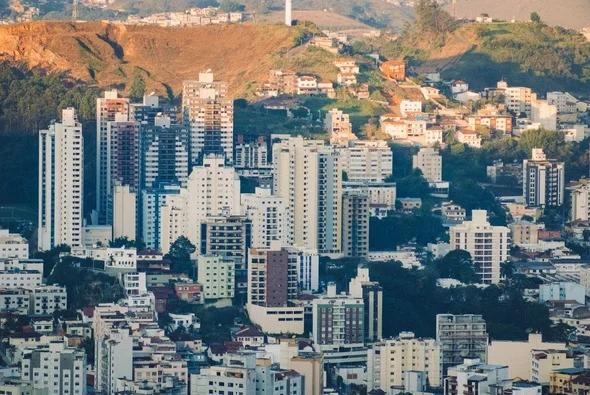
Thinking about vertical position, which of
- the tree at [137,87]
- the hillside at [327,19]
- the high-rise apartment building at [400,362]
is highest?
the hillside at [327,19]

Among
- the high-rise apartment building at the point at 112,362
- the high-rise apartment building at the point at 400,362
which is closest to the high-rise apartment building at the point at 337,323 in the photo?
the high-rise apartment building at the point at 400,362

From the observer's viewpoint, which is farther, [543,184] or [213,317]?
[543,184]

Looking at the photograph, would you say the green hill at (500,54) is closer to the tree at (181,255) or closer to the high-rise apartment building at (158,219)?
the high-rise apartment building at (158,219)

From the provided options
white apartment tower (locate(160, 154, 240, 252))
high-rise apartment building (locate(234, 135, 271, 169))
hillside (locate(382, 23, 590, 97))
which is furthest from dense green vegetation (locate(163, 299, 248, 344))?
hillside (locate(382, 23, 590, 97))

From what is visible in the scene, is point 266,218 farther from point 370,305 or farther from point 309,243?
point 370,305

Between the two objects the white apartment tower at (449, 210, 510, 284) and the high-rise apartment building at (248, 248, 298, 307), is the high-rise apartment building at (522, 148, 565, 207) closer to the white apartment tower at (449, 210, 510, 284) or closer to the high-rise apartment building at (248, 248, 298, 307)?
the white apartment tower at (449, 210, 510, 284)

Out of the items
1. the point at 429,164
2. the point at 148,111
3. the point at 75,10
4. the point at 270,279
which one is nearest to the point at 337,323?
the point at 270,279
